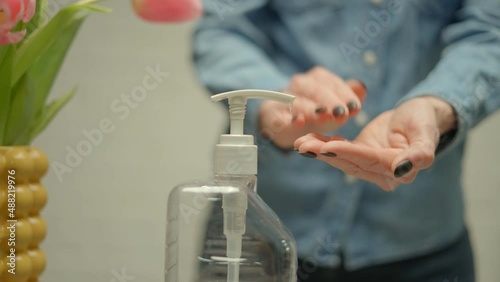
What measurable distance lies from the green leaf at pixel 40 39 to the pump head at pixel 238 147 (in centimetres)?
13

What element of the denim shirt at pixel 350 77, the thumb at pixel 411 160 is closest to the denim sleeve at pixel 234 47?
the denim shirt at pixel 350 77

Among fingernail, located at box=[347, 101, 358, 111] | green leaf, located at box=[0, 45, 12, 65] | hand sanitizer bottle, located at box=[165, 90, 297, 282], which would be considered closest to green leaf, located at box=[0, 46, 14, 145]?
green leaf, located at box=[0, 45, 12, 65]

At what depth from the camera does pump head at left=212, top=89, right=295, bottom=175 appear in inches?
15.6

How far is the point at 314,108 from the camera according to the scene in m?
0.43

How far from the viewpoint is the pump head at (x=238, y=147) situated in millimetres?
396

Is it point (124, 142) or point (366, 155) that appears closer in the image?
point (366, 155)

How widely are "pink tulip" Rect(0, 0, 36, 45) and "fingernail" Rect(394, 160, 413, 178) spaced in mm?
253

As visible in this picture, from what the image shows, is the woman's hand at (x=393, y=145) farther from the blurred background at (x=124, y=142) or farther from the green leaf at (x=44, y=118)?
the blurred background at (x=124, y=142)

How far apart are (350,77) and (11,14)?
0.40 m

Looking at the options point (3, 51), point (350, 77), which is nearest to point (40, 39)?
point (3, 51)

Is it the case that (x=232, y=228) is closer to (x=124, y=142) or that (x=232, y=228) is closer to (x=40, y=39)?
(x=40, y=39)

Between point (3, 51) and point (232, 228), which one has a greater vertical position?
point (3, 51)

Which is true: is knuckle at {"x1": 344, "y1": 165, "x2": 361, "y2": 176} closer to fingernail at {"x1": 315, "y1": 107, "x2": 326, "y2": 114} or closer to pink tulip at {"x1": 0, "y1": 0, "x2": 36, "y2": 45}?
fingernail at {"x1": 315, "y1": 107, "x2": 326, "y2": 114}

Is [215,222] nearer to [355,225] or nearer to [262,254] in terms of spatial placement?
[262,254]
